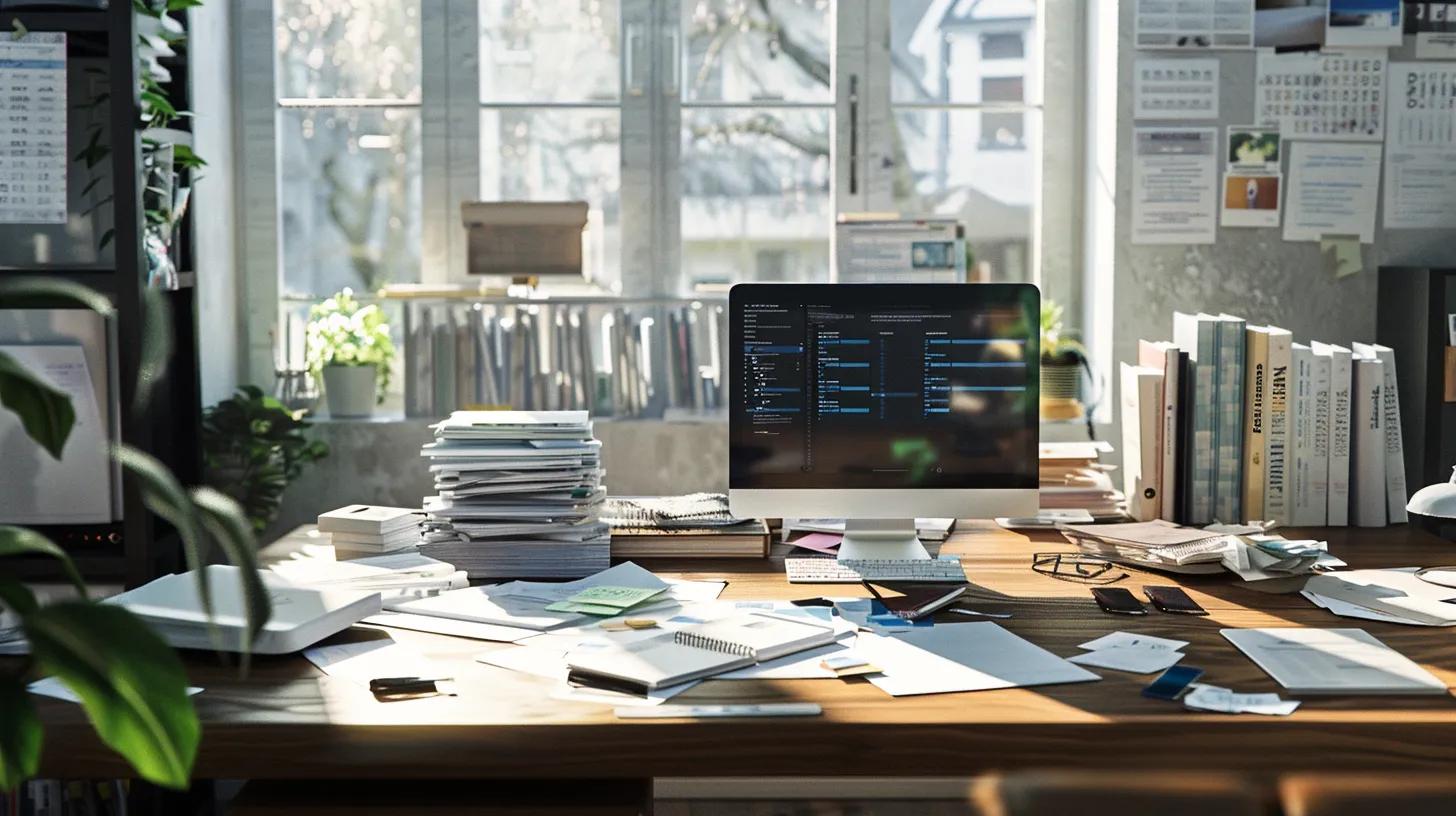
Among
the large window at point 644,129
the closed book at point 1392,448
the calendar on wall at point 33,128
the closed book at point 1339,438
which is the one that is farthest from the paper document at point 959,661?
the large window at point 644,129

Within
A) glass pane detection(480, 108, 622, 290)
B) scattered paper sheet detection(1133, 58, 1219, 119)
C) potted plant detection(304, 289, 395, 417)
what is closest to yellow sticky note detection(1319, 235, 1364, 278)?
scattered paper sheet detection(1133, 58, 1219, 119)

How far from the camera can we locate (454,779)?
1.76 metres

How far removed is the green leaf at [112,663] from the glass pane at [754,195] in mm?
3211

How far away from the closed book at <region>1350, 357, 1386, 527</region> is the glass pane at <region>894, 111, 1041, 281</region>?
1542mm

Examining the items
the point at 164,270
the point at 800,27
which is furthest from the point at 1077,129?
the point at 164,270

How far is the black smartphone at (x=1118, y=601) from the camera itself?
2.08m

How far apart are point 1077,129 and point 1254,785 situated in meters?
3.48

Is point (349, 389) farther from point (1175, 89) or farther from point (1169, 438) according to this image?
point (1175, 89)

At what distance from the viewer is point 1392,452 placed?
2.70 meters

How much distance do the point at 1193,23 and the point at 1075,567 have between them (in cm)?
204

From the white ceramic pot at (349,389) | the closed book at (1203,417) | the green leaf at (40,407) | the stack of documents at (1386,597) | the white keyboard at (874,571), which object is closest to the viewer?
the green leaf at (40,407)

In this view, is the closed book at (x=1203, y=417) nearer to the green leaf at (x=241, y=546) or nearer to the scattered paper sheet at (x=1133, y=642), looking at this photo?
the scattered paper sheet at (x=1133, y=642)

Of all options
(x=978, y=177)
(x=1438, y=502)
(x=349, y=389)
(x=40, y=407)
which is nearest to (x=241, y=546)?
(x=40, y=407)

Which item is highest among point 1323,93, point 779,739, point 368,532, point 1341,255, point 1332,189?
point 1323,93
